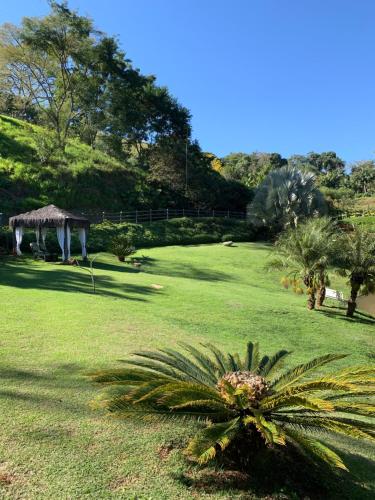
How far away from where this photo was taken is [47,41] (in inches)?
1467

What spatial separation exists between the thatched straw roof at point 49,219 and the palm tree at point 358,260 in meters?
12.3

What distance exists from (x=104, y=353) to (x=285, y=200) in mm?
31049

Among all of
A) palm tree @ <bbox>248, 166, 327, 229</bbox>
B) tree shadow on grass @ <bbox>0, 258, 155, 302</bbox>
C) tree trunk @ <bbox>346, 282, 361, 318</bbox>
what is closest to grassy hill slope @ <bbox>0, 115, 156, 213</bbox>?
palm tree @ <bbox>248, 166, 327, 229</bbox>

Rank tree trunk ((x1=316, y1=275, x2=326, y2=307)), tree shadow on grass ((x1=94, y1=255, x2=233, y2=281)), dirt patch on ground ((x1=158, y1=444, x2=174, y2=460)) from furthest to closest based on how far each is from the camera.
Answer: tree shadow on grass ((x1=94, y1=255, x2=233, y2=281)), tree trunk ((x1=316, y1=275, x2=326, y2=307)), dirt patch on ground ((x1=158, y1=444, x2=174, y2=460))

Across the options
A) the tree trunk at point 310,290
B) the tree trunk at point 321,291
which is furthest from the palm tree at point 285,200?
the tree trunk at point 310,290

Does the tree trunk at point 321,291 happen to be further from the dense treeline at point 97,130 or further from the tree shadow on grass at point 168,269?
the dense treeline at point 97,130

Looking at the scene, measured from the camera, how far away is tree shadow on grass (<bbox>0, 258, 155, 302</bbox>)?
1309 cm

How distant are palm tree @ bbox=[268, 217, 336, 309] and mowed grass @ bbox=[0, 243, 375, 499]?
46.6 inches

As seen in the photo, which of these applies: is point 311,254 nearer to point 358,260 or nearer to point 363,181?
point 358,260

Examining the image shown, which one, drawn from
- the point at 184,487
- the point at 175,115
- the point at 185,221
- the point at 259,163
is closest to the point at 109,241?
the point at 185,221

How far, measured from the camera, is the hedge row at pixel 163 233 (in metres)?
25.7

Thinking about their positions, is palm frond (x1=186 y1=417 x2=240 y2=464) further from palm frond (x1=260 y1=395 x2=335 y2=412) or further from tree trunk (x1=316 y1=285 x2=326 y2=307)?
tree trunk (x1=316 y1=285 x2=326 y2=307)

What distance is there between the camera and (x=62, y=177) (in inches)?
1521

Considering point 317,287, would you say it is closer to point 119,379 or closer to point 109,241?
point 119,379
